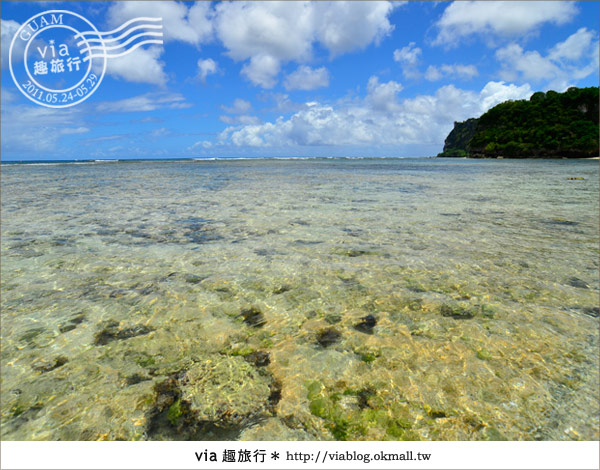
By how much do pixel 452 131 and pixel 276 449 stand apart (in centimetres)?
21830

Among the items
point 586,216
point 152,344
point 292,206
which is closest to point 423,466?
point 152,344

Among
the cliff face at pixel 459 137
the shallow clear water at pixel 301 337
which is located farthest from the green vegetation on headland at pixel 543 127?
the shallow clear water at pixel 301 337

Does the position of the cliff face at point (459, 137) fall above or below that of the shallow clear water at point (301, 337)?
above

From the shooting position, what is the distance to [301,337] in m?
3.35

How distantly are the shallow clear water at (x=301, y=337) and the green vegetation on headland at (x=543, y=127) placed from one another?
100807 millimetres

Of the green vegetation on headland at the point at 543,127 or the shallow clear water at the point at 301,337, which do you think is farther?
the green vegetation on headland at the point at 543,127

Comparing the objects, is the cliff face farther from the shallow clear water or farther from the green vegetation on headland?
the shallow clear water

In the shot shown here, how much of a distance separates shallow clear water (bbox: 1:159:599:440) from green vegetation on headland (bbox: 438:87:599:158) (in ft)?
331

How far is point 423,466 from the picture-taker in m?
2.12

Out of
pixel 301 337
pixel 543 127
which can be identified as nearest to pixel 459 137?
pixel 543 127

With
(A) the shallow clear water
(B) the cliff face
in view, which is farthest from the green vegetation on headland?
(A) the shallow clear water

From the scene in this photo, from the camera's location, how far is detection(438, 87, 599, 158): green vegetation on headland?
82681 mm

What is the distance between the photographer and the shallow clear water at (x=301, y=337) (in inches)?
92.2

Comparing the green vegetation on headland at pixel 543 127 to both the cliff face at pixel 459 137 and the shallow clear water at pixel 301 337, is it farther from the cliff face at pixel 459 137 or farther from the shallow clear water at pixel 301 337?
the shallow clear water at pixel 301 337
